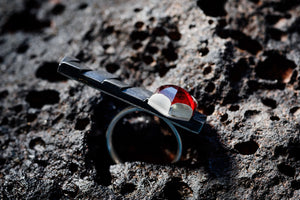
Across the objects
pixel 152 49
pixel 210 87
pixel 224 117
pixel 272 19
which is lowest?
pixel 224 117

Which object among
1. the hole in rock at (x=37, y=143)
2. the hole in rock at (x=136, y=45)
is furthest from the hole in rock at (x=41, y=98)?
the hole in rock at (x=136, y=45)

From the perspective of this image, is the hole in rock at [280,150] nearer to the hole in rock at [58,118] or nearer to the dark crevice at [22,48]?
the hole in rock at [58,118]

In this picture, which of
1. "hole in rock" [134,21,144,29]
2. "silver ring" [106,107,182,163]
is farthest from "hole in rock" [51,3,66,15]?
"silver ring" [106,107,182,163]

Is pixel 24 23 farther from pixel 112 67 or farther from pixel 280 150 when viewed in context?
pixel 280 150

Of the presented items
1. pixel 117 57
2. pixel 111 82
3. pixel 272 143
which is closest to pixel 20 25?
pixel 117 57

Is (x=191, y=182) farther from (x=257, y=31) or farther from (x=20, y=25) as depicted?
(x=20, y=25)

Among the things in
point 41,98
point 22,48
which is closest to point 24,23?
point 22,48
